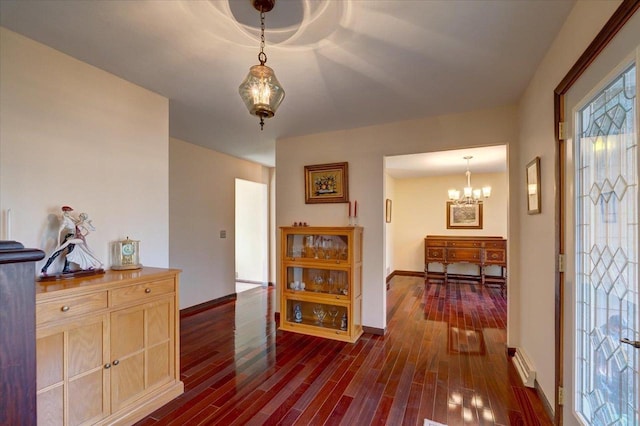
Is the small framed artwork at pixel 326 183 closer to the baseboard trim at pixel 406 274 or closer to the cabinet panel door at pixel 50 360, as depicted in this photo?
the cabinet panel door at pixel 50 360

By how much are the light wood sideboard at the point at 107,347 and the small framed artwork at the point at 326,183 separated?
1985 mm

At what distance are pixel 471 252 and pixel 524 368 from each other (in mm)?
3972

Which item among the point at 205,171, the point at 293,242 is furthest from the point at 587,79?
the point at 205,171

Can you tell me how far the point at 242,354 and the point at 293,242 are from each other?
1.39 metres

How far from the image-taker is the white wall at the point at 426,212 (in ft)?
20.7

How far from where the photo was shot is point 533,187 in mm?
2199

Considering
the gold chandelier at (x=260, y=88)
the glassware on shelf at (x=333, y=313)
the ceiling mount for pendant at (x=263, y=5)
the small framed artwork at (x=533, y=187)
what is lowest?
the glassware on shelf at (x=333, y=313)

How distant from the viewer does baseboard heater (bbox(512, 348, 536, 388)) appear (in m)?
2.22

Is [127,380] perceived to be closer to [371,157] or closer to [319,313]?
[319,313]

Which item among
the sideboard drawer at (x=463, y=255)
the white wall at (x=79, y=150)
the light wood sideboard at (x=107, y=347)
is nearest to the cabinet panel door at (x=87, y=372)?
the light wood sideboard at (x=107, y=347)

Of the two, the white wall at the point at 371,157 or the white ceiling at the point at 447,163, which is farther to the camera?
the white ceiling at the point at 447,163

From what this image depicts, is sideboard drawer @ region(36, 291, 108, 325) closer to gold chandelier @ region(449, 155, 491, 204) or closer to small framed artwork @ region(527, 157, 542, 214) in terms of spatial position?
small framed artwork @ region(527, 157, 542, 214)

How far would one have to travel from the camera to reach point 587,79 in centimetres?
140

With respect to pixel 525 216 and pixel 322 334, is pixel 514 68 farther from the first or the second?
pixel 322 334
